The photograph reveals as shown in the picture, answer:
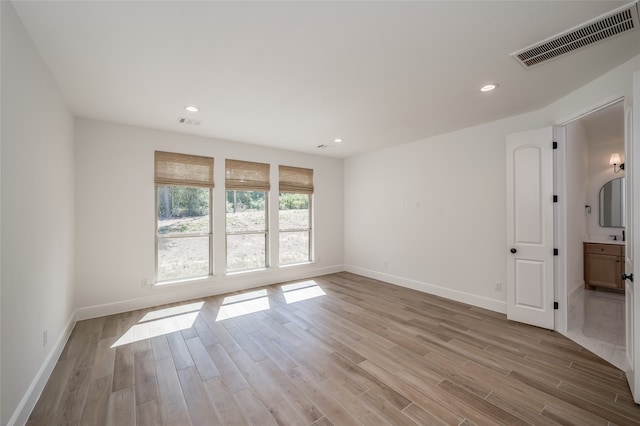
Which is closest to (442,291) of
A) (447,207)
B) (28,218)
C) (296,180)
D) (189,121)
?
(447,207)

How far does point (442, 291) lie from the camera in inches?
177

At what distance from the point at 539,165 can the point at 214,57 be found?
3913 millimetres

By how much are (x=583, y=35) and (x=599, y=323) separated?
3.53 meters

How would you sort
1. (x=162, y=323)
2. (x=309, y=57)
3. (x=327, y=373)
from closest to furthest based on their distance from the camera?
1. (x=309, y=57)
2. (x=327, y=373)
3. (x=162, y=323)

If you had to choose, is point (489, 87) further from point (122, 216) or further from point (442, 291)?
point (122, 216)

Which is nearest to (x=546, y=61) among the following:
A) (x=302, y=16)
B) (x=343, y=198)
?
(x=302, y=16)

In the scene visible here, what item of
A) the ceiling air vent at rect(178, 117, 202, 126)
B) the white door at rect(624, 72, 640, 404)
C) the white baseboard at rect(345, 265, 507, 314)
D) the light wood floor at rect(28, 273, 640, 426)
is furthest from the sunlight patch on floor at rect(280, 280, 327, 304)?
the white door at rect(624, 72, 640, 404)

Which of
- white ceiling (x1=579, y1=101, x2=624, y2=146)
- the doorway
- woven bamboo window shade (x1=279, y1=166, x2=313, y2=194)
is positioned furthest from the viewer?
woven bamboo window shade (x1=279, y1=166, x2=313, y2=194)

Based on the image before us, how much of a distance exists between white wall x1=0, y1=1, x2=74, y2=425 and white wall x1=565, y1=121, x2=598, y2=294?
6157 mm

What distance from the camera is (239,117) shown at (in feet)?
12.1

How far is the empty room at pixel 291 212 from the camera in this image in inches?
73.0

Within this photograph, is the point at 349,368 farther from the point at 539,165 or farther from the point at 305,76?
the point at 539,165

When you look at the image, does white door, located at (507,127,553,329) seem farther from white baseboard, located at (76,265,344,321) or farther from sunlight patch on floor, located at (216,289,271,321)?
white baseboard, located at (76,265,344,321)

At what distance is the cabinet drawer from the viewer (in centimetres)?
440
